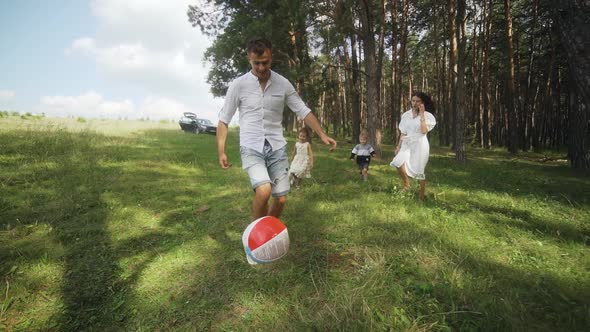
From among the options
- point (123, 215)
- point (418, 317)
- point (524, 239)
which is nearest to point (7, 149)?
point (123, 215)

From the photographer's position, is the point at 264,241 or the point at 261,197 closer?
the point at 264,241

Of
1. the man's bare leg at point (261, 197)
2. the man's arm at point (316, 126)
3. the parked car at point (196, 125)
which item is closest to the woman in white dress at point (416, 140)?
the man's arm at point (316, 126)

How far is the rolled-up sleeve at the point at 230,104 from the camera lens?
3.64 m

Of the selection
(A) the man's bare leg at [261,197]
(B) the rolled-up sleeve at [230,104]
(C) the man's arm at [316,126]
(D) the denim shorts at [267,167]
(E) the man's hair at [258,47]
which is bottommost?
(A) the man's bare leg at [261,197]

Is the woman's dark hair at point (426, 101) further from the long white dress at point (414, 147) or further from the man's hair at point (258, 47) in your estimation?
the man's hair at point (258, 47)

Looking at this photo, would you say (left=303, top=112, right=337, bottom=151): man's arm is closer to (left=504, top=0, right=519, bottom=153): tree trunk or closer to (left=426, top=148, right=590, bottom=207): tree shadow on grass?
(left=426, top=148, right=590, bottom=207): tree shadow on grass

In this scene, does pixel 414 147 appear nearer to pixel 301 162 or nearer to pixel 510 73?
pixel 301 162

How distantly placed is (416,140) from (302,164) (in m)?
2.70

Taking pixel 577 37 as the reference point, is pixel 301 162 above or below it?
below

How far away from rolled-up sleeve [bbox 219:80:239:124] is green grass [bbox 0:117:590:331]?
185 centimetres

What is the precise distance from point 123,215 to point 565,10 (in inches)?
303

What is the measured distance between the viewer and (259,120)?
366 cm

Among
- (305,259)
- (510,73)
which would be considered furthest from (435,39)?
(305,259)

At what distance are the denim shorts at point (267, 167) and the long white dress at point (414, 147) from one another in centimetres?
330
